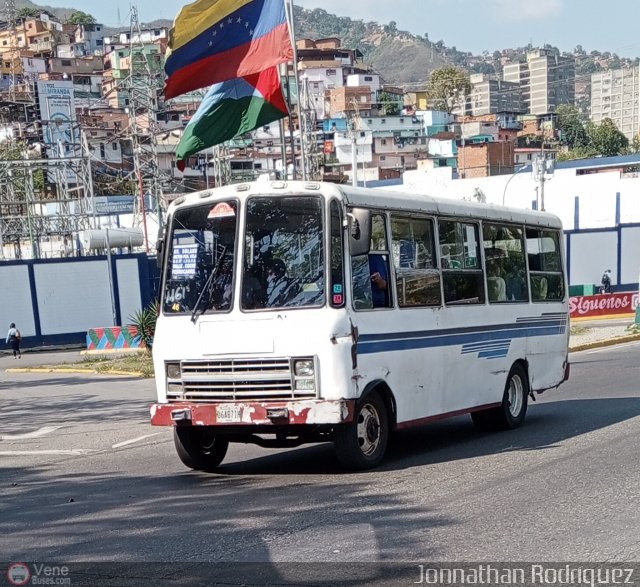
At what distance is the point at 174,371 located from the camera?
9891mm

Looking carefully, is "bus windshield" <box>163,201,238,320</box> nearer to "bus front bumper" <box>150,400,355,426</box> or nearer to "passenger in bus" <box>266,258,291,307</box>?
"passenger in bus" <box>266,258,291,307</box>

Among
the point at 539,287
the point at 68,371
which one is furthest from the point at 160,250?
the point at 68,371

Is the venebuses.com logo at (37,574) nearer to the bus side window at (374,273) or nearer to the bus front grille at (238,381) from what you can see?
the bus front grille at (238,381)

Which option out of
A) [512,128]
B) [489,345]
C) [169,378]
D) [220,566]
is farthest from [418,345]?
[512,128]

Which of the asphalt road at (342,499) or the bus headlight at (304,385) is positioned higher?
the bus headlight at (304,385)

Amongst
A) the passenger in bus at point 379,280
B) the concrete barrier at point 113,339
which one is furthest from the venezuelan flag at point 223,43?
the concrete barrier at point 113,339

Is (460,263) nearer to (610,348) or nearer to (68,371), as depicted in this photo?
(610,348)

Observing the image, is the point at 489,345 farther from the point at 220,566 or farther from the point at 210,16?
the point at 210,16

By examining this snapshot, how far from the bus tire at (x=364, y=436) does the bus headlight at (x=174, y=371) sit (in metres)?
1.66

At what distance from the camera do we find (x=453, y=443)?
1185cm

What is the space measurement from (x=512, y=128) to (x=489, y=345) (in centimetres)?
14598

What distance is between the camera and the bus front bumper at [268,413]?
9.15 m

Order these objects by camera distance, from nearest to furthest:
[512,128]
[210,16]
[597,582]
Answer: [597,582] < [210,16] < [512,128]

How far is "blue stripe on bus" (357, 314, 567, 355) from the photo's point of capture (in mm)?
9852
